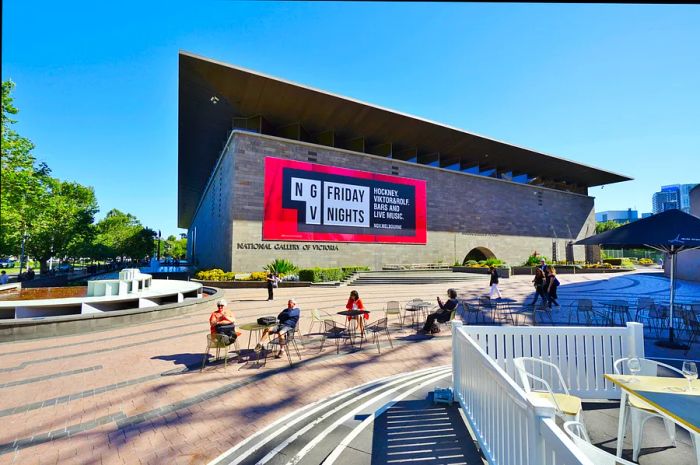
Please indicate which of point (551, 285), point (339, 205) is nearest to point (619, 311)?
point (551, 285)

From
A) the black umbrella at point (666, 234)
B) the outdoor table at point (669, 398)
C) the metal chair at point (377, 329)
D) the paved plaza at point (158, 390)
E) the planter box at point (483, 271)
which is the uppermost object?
the black umbrella at point (666, 234)

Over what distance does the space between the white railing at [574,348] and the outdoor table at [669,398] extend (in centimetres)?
105

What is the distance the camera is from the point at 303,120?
1073 inches

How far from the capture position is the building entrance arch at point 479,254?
3602cm

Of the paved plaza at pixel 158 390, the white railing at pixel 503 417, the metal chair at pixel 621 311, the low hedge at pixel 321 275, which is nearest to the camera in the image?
the white railing at pixel 503 417

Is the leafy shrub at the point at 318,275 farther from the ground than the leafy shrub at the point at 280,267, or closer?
closer

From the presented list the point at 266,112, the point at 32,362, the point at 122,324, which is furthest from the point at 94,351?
the point at 266,112

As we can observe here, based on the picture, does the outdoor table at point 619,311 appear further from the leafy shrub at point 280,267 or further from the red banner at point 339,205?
the red banner at point 339,205

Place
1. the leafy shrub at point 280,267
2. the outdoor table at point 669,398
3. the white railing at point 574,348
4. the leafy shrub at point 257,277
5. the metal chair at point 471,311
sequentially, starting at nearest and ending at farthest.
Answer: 1. the outdoor table at point 669,398
2. the white railing at point 574,348
3. the metal chair at point 471,311
4. the leafy shrub at point 257,277
5. the leafy shrub at point 280,267

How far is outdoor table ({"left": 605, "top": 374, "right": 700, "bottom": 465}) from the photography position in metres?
3.24

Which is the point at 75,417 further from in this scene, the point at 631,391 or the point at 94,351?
the point at 631,391

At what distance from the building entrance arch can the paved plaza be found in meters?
28.2

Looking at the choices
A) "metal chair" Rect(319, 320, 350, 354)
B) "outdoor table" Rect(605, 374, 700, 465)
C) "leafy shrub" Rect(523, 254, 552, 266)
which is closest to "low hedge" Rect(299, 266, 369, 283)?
"metal chair" Rect(319, 320, 350, 354)

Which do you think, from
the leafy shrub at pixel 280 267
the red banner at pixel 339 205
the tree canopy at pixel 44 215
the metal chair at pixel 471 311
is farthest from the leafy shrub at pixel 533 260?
the tree canopy at pixel 44 215
